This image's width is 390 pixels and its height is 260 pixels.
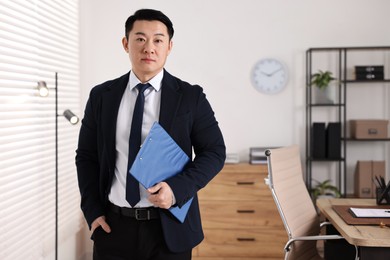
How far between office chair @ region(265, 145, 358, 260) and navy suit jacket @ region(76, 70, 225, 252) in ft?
2.95

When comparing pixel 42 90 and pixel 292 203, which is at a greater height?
pixel 42 90

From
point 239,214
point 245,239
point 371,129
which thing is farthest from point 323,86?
point 245,239

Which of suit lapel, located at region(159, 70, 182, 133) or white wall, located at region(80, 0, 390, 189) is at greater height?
white wall, located at region(80, 0, 390, 189)

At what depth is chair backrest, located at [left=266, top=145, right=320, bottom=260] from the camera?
2.64m

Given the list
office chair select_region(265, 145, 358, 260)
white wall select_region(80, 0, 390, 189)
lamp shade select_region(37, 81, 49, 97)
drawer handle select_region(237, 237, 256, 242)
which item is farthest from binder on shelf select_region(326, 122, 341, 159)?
lamp shade select_region(37, 81, 49, 97)

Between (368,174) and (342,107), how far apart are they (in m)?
0.71

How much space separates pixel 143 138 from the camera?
1758mm

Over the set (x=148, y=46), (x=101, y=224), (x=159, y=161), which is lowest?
(x=101, y=224)

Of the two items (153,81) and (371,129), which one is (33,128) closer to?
(153,81)

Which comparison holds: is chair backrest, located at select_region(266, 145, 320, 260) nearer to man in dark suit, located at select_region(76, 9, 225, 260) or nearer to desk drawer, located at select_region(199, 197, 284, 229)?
man in dark suit, located at select_region(76, 9, 225, 260)

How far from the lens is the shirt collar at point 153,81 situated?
1.81m

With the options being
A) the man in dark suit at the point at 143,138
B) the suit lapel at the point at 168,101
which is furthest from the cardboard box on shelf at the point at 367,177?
the suit lapel at the point at 168,101

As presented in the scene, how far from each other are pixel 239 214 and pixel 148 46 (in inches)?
116

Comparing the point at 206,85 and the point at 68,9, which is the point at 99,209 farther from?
the point at 206,85
